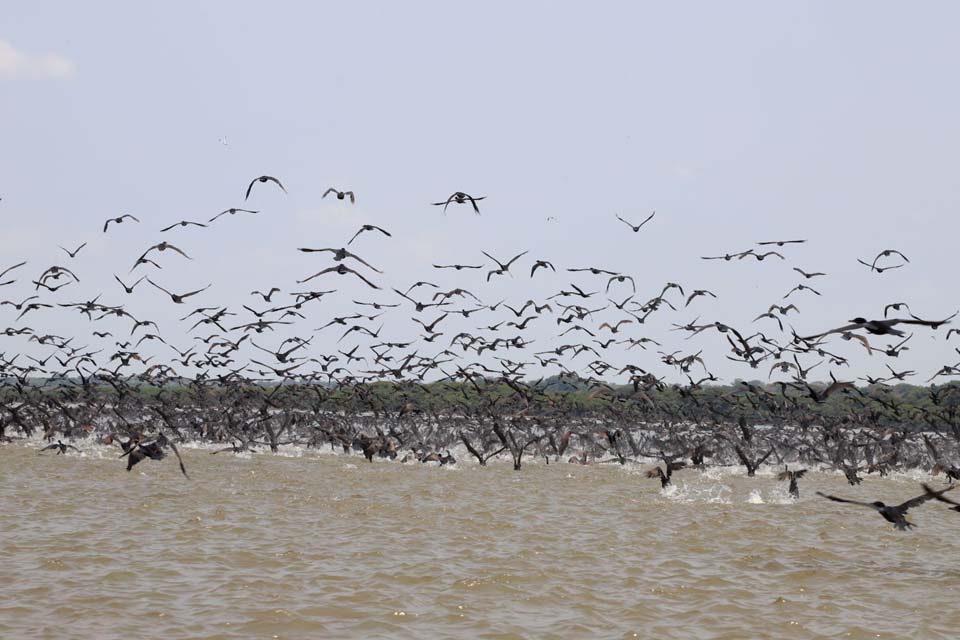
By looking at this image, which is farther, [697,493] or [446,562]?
[697,493]

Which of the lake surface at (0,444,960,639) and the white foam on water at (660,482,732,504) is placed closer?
the lake surface at (0,444,960,639)

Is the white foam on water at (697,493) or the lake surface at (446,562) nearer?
the lake surface at (446,562)

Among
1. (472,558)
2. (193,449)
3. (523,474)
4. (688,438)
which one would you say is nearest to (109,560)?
(472,558)

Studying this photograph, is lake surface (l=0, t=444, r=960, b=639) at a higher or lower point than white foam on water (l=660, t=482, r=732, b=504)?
lower

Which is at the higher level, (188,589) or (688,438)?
(688,438)

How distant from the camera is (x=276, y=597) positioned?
10.8 m

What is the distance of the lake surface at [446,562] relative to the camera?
10078 millimetres

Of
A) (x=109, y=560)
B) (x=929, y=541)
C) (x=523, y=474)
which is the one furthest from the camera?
(x=523, y=474)

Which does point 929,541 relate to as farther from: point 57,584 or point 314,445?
point 314,445

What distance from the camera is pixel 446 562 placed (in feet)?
43.7

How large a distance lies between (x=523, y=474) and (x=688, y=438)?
42.1 ft

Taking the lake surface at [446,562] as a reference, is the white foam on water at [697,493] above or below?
above

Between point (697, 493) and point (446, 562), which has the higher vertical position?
point (697, 493)

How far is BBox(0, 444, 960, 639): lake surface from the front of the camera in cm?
1008
